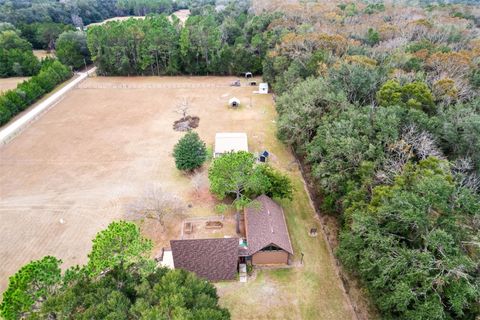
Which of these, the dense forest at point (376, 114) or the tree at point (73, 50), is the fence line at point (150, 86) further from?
the tree at point (73, 50)

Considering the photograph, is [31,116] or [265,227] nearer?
[265,227]

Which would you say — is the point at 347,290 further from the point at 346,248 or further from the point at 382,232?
the point at 382,232

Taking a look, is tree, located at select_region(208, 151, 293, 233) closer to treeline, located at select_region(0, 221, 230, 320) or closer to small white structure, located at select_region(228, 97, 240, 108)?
treeline, located at select_region(0, 221, 230, 320)

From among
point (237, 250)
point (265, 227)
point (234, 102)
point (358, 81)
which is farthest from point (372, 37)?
point (237, 250)

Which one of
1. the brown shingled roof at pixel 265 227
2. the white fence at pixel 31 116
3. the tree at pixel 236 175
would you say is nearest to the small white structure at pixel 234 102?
the tree at pixel 236 175

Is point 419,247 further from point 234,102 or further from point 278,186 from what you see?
point 234,102
